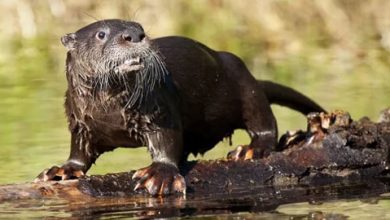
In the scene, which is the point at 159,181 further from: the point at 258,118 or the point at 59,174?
the point at 258,118

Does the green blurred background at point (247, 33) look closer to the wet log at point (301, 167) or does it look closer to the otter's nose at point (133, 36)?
the wet log at point (301, 167)

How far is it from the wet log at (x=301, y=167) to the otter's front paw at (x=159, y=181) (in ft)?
0.11

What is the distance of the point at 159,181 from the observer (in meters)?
5.16

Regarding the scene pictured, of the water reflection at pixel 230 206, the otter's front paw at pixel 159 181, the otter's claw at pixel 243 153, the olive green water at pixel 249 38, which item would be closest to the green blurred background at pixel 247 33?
the olive green water at pixel 249 38

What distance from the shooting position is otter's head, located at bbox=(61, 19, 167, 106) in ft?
16.7

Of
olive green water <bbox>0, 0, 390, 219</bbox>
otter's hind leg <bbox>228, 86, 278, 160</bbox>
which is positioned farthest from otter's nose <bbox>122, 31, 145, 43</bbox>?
olive green water <bbox>0, 0, 390, 219</bbox>

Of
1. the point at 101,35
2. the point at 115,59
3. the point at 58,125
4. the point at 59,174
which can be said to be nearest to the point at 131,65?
the point at 115,59

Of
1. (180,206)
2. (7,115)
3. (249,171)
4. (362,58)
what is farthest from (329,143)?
(362,58)

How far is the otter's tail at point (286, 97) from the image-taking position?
21.4 feet

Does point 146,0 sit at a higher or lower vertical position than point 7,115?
Answer: higher

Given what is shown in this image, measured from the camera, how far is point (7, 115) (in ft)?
28.9

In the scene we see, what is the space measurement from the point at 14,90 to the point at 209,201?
522 centimetres

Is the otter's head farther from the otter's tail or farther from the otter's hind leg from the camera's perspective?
the otter's tail

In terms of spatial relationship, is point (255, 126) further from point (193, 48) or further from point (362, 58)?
point (362, 58)
